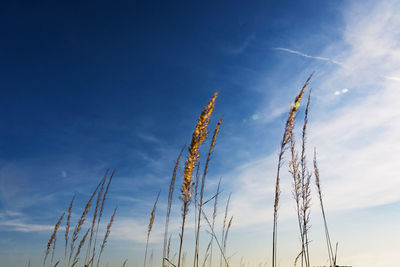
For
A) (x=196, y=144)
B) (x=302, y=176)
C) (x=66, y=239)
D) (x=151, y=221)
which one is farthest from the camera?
(x=151, y=221)

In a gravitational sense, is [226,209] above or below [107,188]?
below

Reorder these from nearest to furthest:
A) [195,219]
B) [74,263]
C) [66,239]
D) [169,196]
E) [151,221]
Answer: [195,219] → [169,196] → [74,263] → [66,239] → [151,221]

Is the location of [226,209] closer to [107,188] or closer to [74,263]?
[107,188]

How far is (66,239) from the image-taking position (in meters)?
5.84

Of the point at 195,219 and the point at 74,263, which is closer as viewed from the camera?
the point at 195,219

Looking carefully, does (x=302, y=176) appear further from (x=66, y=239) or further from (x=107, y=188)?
(x=66, y=239)

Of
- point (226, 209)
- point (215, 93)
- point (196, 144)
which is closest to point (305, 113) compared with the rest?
point (215, 93)

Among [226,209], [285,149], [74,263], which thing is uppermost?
[285,149]

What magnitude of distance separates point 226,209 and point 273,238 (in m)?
2.56

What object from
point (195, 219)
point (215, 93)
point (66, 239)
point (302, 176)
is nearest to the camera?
point (215, 93)

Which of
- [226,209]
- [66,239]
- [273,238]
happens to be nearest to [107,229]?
[66,239]

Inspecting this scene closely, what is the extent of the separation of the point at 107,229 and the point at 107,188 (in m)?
1.12

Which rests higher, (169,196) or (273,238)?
(169,196)

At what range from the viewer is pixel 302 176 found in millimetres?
4008
